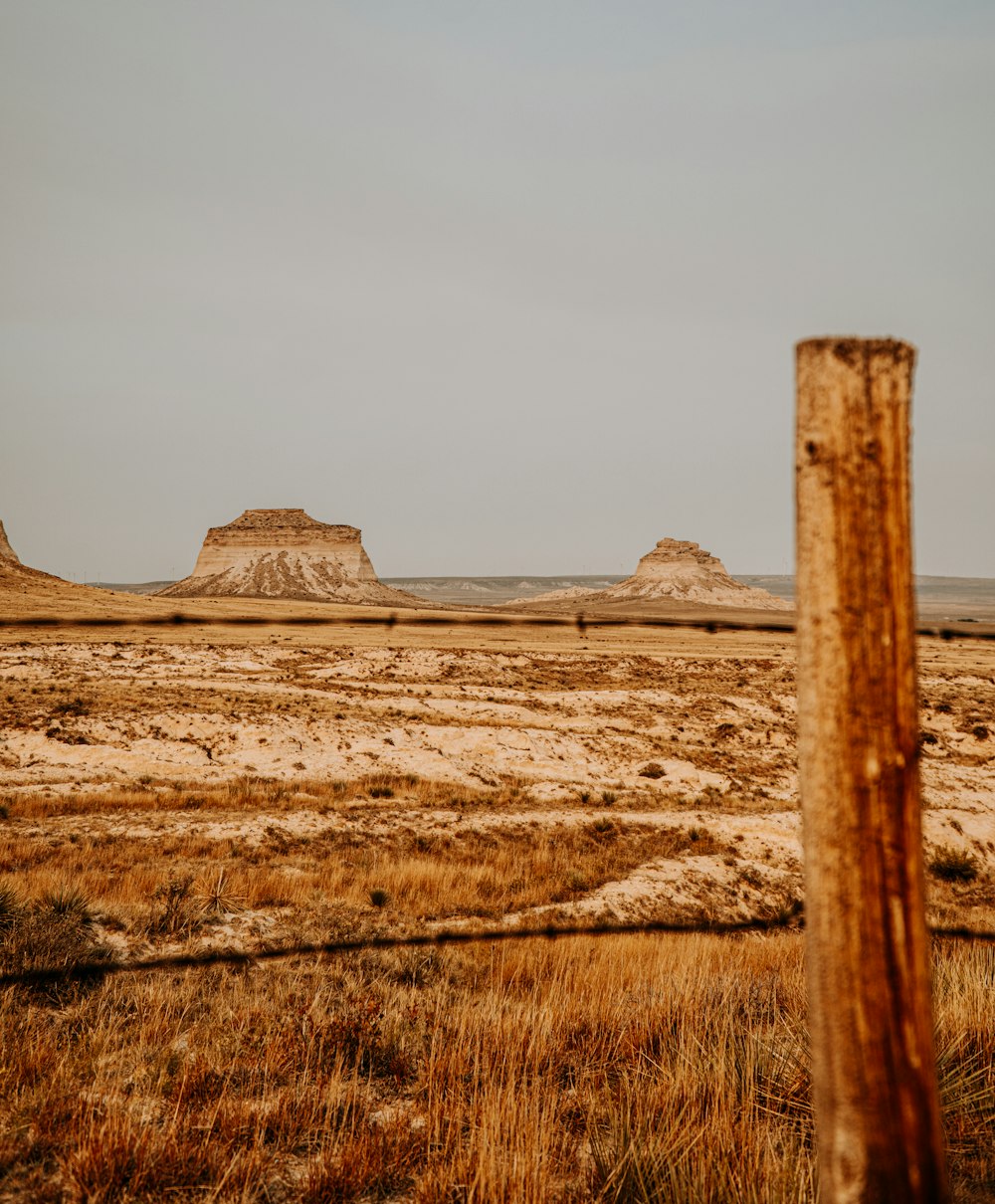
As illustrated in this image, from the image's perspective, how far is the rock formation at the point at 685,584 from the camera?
441 ft

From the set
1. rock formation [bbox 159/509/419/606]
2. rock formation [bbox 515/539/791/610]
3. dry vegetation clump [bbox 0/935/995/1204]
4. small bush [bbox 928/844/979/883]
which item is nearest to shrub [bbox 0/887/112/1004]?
dry vegetation clump [bbox 0/935/995/1204]

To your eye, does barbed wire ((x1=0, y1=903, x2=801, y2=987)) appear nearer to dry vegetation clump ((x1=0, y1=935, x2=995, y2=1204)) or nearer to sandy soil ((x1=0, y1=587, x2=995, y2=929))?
dry vegetation clump ((x1=0, y1=935, x2=995, y2=1204))

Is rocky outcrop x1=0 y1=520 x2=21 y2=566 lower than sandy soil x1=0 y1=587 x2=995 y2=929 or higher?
higher

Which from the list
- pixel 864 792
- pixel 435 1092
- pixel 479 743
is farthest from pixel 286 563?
pixel 864 792

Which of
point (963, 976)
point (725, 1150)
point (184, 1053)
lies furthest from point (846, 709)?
point (963, 976)

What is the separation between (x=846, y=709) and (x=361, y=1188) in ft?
7.83

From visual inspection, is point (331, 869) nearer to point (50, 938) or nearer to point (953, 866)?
point (50, 938)

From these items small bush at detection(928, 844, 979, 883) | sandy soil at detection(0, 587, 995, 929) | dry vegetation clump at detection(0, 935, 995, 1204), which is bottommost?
small bush at detection(928, 844, 979, 883)

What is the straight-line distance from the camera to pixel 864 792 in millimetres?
1646

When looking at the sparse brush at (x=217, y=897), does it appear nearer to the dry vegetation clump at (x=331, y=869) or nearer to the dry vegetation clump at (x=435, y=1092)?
the dry vegetation clump at (x=331, y=869)

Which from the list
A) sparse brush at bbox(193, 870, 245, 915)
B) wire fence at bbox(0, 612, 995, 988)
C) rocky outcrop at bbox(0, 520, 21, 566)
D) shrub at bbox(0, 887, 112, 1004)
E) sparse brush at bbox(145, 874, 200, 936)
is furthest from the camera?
rocky outcrop at bbox(0, 520, 21, 566)

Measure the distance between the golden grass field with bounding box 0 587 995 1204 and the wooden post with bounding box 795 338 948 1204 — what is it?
3.16 feet

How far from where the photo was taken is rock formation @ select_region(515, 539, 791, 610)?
441 ft

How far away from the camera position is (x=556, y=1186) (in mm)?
2619
